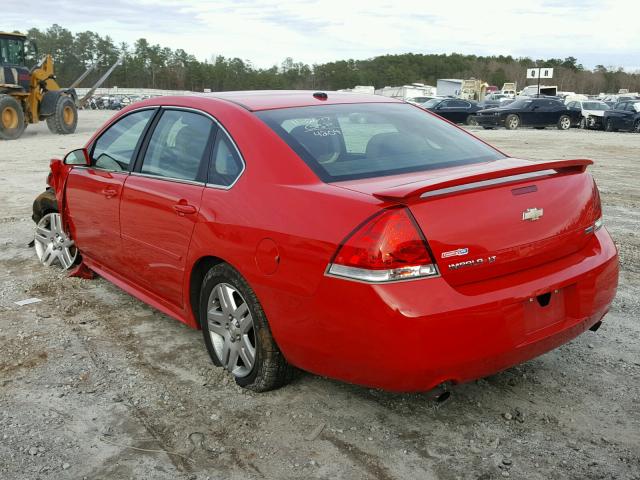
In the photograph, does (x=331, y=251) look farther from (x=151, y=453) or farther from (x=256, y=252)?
(x=151, y=453)

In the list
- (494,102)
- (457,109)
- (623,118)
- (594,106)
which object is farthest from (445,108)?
(494,102)

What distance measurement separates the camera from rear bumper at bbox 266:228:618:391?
8.67 feet

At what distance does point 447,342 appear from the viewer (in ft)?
8.75

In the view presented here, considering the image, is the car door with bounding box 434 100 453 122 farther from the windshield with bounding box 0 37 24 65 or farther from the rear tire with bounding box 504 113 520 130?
the windshield with bounding box 0 37 24 65

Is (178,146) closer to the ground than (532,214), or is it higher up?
higher up

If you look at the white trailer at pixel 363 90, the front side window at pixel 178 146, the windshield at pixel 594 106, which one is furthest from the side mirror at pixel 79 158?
the windshield at pixel 594 106

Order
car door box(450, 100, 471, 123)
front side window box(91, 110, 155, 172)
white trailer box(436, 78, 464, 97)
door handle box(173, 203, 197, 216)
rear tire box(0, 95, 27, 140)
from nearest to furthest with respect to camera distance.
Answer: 1. door handle box(173, 203, 197, 216)
2. front side window box(91, 110, 155, 172)
3. rear tire box(0, 95, 27, 140)
4. car door box(450, 100, 471, 123)
5. white trailer box(436, 78, 464, 97)

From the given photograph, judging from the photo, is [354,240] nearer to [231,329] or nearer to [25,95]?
[231,329]

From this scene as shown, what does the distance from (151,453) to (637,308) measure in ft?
11.6

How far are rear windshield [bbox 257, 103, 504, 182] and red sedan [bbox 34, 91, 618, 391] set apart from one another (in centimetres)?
1

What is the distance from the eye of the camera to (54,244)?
5.88 metres

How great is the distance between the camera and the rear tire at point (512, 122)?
29.5 m

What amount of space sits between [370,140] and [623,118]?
94.9ft

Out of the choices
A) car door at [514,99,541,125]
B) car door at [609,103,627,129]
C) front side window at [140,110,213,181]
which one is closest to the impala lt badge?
front side window at [140,110,213,181]
